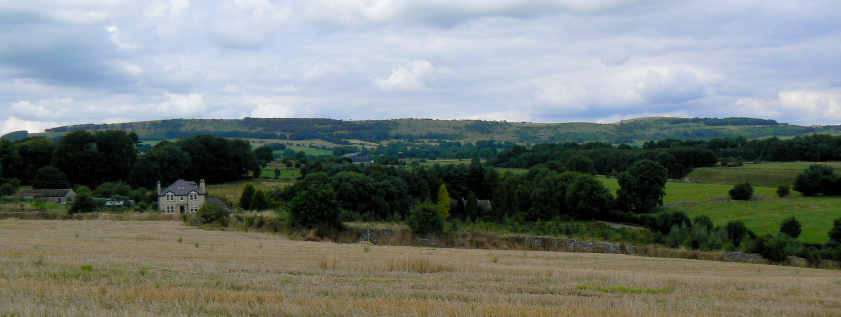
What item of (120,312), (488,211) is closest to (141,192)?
(488,211)

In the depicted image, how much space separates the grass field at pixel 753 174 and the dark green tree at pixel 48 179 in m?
99.8

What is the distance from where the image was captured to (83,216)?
41.0 m

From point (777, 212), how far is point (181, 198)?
6679 cm

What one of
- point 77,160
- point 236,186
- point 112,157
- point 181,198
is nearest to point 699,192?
point 181,198

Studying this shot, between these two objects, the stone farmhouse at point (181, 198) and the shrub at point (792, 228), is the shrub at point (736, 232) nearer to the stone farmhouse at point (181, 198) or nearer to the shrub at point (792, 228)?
the shrub at point (792, 228)

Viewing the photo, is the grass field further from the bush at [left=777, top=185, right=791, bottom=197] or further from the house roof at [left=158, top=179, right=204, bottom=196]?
the house roof at [left=158, top=179, right=204, bottom=196]

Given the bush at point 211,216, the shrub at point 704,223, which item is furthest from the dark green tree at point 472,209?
the bush at point 211,216

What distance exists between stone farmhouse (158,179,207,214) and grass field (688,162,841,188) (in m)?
77.9

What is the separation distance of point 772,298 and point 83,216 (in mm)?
44565

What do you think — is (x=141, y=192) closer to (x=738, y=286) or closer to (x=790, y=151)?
(x=738, y=286)

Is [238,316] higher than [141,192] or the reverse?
higher

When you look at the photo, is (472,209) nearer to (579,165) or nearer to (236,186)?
(579,165)

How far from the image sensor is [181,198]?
6469 centimetres

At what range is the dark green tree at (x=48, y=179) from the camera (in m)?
75.3
